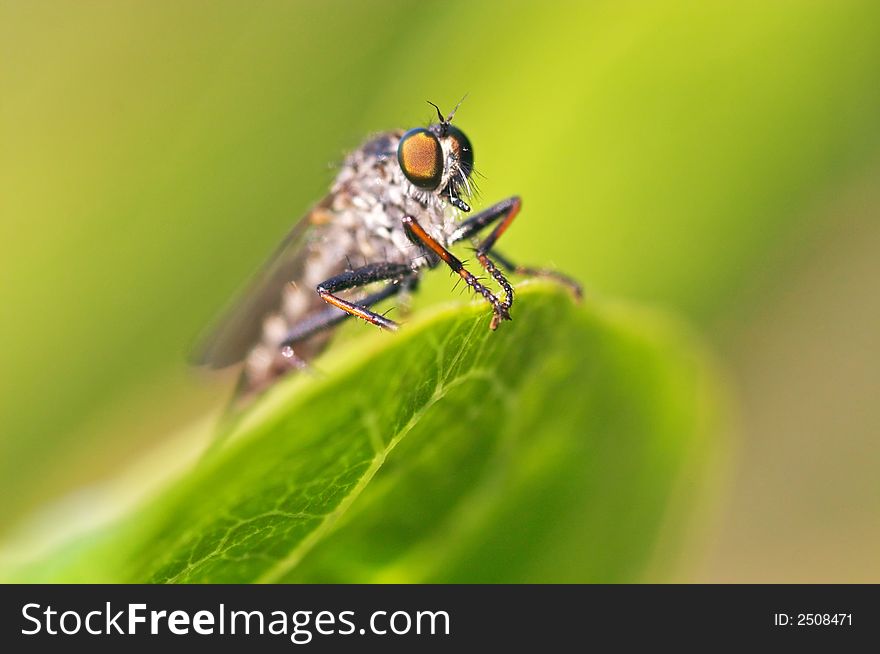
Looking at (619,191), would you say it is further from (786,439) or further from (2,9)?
(786,439)

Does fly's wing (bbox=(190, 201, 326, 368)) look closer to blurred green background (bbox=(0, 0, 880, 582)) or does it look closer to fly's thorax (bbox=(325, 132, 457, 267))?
blurred green background (bbox=(0, 0, 880, 582))

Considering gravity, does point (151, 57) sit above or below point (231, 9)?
below

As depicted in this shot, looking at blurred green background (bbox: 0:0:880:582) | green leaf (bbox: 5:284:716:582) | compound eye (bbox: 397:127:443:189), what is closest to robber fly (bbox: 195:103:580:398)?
compound eye (bbox: 397:127:443:189)

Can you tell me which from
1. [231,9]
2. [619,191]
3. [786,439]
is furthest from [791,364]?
[231,9]

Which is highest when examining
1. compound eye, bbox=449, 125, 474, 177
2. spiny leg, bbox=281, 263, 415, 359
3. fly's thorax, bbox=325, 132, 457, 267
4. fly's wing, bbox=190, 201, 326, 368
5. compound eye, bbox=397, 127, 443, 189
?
compound eye, bbox=449, 125, 474, 177

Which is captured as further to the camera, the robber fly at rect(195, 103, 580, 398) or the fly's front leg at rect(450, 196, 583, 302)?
the robber fly at rect(195, 103, 580, 398)

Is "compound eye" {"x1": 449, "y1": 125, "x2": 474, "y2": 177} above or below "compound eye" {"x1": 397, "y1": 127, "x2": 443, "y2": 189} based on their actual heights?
above

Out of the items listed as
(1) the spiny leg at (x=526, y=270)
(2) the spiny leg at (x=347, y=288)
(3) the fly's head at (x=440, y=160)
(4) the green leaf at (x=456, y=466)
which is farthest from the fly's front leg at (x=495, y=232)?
(4) the green leaf at (x=456, y=466)
